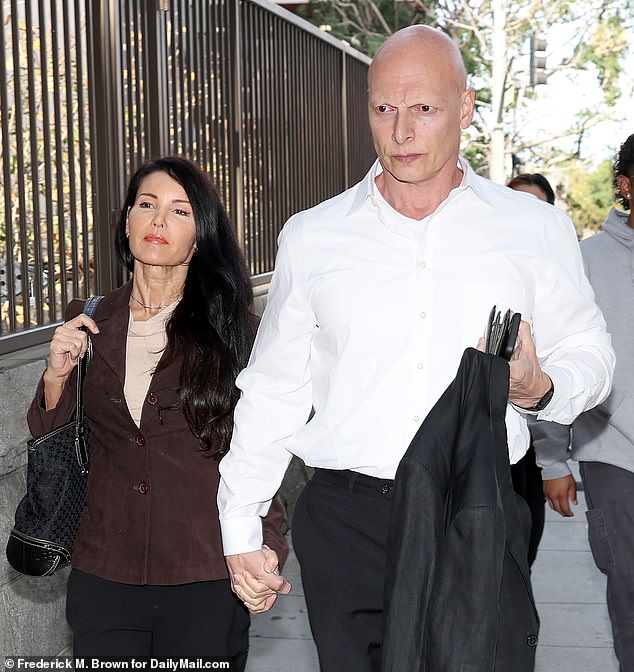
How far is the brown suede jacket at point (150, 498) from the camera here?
3.71 m

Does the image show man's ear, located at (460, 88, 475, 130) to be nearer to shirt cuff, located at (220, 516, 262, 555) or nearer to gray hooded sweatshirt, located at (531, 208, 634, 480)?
shirt cuff, located at (220, 516, 262, 555)

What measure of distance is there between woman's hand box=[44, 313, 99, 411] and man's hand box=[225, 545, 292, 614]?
2.56 ft

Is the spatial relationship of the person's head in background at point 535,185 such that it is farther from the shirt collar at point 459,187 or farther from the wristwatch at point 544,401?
the wristwatch at point 544,401

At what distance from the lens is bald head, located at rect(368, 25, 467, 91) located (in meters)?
3.19

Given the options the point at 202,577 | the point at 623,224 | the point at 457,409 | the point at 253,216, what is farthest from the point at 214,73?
the point at 457,409

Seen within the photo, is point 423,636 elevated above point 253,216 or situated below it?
above

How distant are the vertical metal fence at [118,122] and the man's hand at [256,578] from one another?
7.09 feet

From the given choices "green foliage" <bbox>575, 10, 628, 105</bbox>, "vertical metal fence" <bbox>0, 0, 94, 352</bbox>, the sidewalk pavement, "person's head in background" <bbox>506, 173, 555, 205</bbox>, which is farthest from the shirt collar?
"green foliage" <bbox>575, 10, 628, 105</bbox>

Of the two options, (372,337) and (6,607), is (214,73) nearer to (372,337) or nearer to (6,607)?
(6,607)

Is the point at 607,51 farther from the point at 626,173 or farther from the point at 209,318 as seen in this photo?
the point at 209,318

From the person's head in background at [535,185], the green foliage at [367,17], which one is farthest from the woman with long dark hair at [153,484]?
the green foliage at [367,17]

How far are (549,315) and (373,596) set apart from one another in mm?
→ 838

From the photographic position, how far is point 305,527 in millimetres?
3307

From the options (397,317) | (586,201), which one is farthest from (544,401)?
(586,201)
